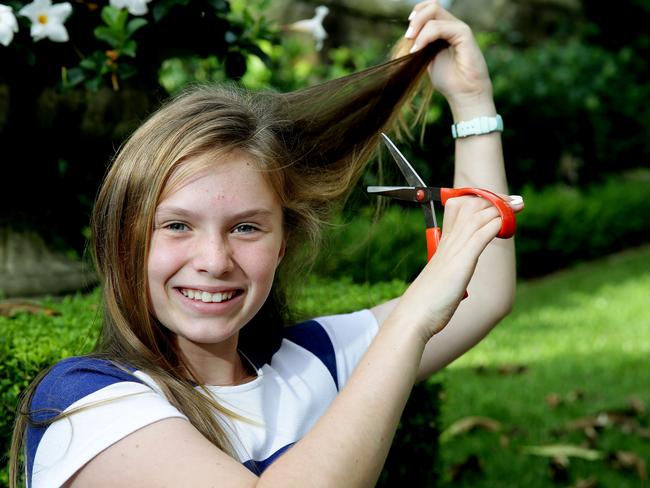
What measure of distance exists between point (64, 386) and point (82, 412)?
8 cm

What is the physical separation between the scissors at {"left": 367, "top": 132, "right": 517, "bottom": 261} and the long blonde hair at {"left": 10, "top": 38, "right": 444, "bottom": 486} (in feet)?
0.68

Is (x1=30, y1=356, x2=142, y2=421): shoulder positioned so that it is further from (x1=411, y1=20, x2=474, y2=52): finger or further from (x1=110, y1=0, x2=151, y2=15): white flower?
(x1=110, y1=0, x2=151, y2=15): white flower

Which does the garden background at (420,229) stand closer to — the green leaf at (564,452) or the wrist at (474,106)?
the green leaf at (564,452)

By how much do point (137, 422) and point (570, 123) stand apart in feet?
25.7

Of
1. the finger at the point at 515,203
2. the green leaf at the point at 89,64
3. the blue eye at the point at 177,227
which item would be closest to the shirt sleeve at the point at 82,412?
the blue eye at the point at 177,227

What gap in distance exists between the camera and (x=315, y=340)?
2139 mm

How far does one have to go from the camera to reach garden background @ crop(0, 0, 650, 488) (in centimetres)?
268

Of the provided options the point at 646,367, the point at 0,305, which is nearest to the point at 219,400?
the point at 0,305

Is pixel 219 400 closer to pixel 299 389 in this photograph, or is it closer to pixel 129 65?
pixel 299 389

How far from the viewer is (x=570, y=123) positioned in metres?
8.74

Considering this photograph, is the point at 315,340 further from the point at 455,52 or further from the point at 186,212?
the point at 455,52

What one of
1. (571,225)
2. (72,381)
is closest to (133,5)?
(72,381)

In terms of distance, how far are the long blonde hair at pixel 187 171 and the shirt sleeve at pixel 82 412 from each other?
0.05 meters

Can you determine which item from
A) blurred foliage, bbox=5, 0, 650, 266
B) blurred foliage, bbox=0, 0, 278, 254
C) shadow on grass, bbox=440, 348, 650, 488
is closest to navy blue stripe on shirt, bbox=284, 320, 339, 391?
blurred foliage, bbox=5, 0, 650, 266
